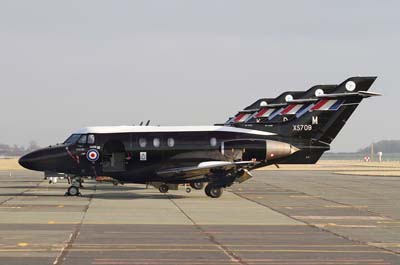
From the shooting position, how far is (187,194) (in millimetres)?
33062

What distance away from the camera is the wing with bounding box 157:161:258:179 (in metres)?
29.5

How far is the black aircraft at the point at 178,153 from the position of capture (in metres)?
30.5

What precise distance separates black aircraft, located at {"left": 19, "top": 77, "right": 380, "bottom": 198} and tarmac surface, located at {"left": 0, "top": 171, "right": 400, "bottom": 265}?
45.1 inches

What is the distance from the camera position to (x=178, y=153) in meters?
30.8

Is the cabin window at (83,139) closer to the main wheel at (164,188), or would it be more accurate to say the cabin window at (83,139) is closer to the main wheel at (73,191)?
the main wheel at (73,191)

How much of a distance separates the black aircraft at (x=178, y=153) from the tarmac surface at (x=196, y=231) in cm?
115

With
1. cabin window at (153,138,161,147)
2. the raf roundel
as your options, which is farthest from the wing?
the raf roundel

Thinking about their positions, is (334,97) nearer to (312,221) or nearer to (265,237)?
(312,221)

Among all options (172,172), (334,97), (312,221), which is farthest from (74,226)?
(334,97)

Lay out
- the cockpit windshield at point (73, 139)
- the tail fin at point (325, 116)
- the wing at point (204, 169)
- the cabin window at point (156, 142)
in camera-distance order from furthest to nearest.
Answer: the tail fin at point (325, 116) < the cockpit windshield at point (73, 139) < the cabin window at point (156, 142) < the wing at point (204, 169)

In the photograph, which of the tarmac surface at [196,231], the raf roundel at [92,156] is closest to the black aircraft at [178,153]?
the raf roundel at [92,156]

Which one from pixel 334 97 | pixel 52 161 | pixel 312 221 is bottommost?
pixel 312 221

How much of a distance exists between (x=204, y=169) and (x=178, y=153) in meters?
1.69

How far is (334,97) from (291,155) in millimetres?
3867
